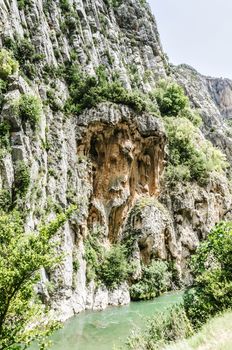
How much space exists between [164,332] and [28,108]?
20.2 m

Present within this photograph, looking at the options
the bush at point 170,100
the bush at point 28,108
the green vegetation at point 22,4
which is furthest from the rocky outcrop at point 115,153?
the bush at point 170,100

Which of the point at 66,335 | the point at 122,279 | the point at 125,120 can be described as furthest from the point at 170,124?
the point at 66,335

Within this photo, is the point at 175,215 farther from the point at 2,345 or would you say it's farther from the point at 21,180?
the point at 2,345

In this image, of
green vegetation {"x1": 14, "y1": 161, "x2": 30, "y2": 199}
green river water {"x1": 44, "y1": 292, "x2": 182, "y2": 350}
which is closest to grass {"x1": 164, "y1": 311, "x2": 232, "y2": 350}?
green river water {"x1": 44, "y1": 292, "x2": 182, "y2": 350}

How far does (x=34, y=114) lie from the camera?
2839 centimetres

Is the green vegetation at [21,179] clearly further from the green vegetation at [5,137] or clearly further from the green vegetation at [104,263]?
the green vegetation at [104,263]

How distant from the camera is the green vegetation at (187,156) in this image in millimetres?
46438

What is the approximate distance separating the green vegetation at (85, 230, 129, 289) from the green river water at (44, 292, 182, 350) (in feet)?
9.68

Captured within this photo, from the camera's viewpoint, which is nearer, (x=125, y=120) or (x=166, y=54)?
(x=125, y=120)

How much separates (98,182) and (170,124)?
1899 centimetres

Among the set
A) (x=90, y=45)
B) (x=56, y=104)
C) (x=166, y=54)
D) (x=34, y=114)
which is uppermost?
(x=166, y=54)

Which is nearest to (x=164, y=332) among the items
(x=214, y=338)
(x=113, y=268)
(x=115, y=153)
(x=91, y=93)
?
(x=214, y=338)

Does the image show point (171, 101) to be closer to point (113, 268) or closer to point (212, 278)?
point (113, 268)

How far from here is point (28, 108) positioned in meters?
28.1
